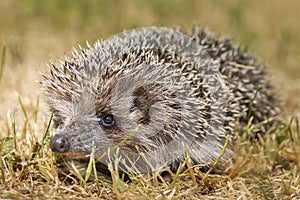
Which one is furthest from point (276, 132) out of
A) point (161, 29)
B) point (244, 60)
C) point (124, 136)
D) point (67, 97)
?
point (67, 97)

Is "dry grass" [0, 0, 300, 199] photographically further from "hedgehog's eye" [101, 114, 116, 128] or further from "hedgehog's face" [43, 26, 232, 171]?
"hedgehog's eye" [101, 114, 116, 128]

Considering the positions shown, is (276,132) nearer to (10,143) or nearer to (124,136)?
(124,136)

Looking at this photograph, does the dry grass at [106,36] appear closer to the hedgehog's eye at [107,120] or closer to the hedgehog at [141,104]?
the hedgehog at [141,104]

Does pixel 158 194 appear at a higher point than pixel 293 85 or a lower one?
lower

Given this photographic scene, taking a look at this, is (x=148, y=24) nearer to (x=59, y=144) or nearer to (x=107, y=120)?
(x=107, y=120)

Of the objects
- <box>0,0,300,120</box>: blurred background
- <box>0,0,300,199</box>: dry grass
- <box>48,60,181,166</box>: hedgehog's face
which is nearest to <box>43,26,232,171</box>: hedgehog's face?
<box>48,60,181,166</box>: hedgehog's face
